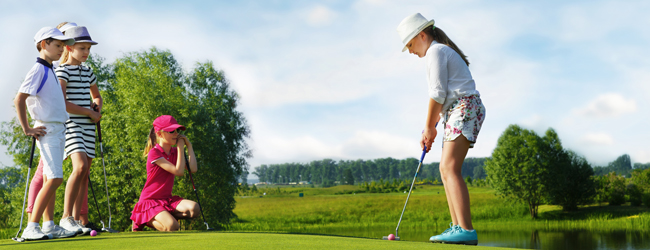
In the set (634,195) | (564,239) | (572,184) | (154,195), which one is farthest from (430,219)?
(154,195)

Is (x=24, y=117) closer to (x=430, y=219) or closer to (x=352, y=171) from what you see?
(x=430, y=219)

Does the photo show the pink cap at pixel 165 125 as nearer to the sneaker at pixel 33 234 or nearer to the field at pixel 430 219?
the sneaker at pixel 33 234

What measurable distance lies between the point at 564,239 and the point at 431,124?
42.1 m

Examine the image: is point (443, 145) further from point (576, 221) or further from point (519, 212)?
point (519, 212)

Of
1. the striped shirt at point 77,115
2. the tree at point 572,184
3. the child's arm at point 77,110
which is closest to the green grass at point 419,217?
the tree at point 572,184

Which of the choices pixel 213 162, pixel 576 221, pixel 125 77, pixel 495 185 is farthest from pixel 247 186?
pixel 576 221

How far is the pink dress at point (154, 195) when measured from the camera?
20.4ft

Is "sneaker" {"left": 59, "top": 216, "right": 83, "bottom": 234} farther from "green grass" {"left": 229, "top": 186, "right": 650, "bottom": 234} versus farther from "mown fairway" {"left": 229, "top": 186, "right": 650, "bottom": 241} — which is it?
"green grass" {"left": 229, "top": 186, "right": 650, "bottom": 234}

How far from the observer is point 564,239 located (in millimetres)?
40469

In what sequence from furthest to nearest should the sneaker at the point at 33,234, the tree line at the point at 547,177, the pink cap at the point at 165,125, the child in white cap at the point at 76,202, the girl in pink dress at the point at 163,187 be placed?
the tree line at the point at 547,177 < the pink cap at the point at 165,125 < the girl in pink dress at the point at 163,187 < the child in white cap at the point at 76,202 < the sneaker at the point at 33,234

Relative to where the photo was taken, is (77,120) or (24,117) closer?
(24,117)

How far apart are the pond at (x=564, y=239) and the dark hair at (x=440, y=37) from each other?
32741mm

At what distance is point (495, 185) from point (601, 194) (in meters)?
12.2

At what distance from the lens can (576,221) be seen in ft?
151
